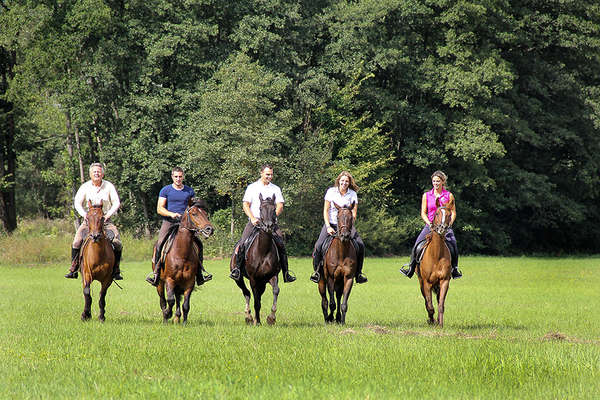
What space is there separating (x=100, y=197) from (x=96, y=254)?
1.10 m

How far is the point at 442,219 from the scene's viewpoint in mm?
14594

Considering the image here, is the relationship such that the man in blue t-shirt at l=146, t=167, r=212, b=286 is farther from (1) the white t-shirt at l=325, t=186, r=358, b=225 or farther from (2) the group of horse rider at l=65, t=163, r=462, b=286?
(1) the white t-shirt at l=325, t=186, r=358, b=225

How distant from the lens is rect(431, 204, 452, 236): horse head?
1459 cm

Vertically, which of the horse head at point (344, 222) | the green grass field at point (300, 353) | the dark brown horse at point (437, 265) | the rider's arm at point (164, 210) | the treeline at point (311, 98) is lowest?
the green grass field at point (300, 353)

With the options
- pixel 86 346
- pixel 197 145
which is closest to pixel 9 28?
pixel 197 145

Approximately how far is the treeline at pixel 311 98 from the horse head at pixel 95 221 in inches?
1020

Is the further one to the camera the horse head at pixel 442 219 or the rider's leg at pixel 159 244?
the rider's leg at pixel 159 244

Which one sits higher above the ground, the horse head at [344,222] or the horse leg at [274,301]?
the horse head at [344,222]

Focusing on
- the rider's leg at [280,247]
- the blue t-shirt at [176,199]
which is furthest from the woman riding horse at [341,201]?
the blue t-shirt at [176,199]

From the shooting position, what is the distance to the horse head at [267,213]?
14.0 m

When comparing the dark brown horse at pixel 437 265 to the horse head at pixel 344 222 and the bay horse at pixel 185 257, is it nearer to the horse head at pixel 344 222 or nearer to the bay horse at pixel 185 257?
the horse head at pixel 344 222

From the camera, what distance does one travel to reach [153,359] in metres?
9.87

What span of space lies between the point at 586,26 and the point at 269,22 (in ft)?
65.1

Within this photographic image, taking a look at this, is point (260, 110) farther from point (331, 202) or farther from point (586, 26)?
point (331, 202)
